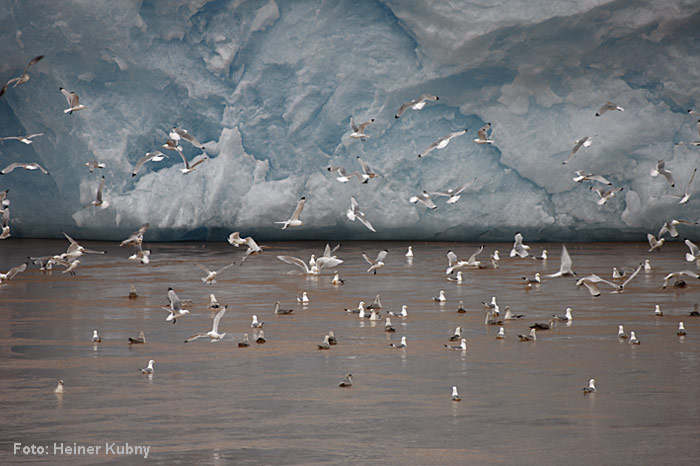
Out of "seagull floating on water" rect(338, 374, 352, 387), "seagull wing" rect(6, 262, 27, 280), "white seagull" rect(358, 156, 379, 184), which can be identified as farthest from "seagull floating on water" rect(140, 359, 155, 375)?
"white seagull" rect(358, 156, 379, 184)

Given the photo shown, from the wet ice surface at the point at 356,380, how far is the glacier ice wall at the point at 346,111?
398 inches

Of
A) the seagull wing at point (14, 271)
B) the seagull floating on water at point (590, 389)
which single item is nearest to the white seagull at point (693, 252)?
the seagull floating on water at point (590, 389)

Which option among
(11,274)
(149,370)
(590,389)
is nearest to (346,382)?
(149,370)

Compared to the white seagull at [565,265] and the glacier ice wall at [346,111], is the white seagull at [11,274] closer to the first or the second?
the glacier ice wall at [346,111]

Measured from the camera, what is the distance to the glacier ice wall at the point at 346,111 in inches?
1056

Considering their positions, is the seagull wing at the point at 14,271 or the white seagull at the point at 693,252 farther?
the white seagull at the point at 693,252

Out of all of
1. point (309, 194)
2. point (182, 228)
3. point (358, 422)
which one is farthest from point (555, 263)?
point (358, 422)

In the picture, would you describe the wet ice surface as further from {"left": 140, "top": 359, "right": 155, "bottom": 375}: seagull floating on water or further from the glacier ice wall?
the glacier ice wall

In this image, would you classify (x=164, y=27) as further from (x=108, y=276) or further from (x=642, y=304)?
(x=642, y=304)

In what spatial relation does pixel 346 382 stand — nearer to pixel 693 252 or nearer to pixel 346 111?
pixel 693 252

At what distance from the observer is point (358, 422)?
27.1 feet

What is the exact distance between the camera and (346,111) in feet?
95.6

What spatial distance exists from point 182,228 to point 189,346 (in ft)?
60.8

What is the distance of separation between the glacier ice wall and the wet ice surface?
10.1 metres
